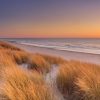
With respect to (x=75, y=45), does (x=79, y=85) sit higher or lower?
higher

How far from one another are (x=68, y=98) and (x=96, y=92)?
0.67 m

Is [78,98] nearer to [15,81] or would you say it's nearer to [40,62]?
[15,81]

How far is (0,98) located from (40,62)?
14.3 ft

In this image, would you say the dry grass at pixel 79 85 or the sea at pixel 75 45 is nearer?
the dry grass at pixel 79 85

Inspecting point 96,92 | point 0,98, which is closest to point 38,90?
point 0,98

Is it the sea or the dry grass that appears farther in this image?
the sea

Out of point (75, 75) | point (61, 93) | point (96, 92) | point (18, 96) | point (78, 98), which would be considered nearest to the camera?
point (18, 96)

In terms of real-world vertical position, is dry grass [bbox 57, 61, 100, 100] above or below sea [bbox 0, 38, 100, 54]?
above

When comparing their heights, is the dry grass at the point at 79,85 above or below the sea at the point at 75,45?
above

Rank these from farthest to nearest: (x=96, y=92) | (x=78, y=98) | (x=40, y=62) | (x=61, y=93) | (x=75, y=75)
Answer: (x=40, y=62) → (x=75, y=75) → (x=61, y=93) → (x=78, y=98) → (x=96, y=92)

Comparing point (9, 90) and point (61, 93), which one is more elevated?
point (9, 90)

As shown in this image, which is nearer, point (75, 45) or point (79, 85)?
point (79, 85)

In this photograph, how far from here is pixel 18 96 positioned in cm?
291

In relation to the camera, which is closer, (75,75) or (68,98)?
(68,98)
